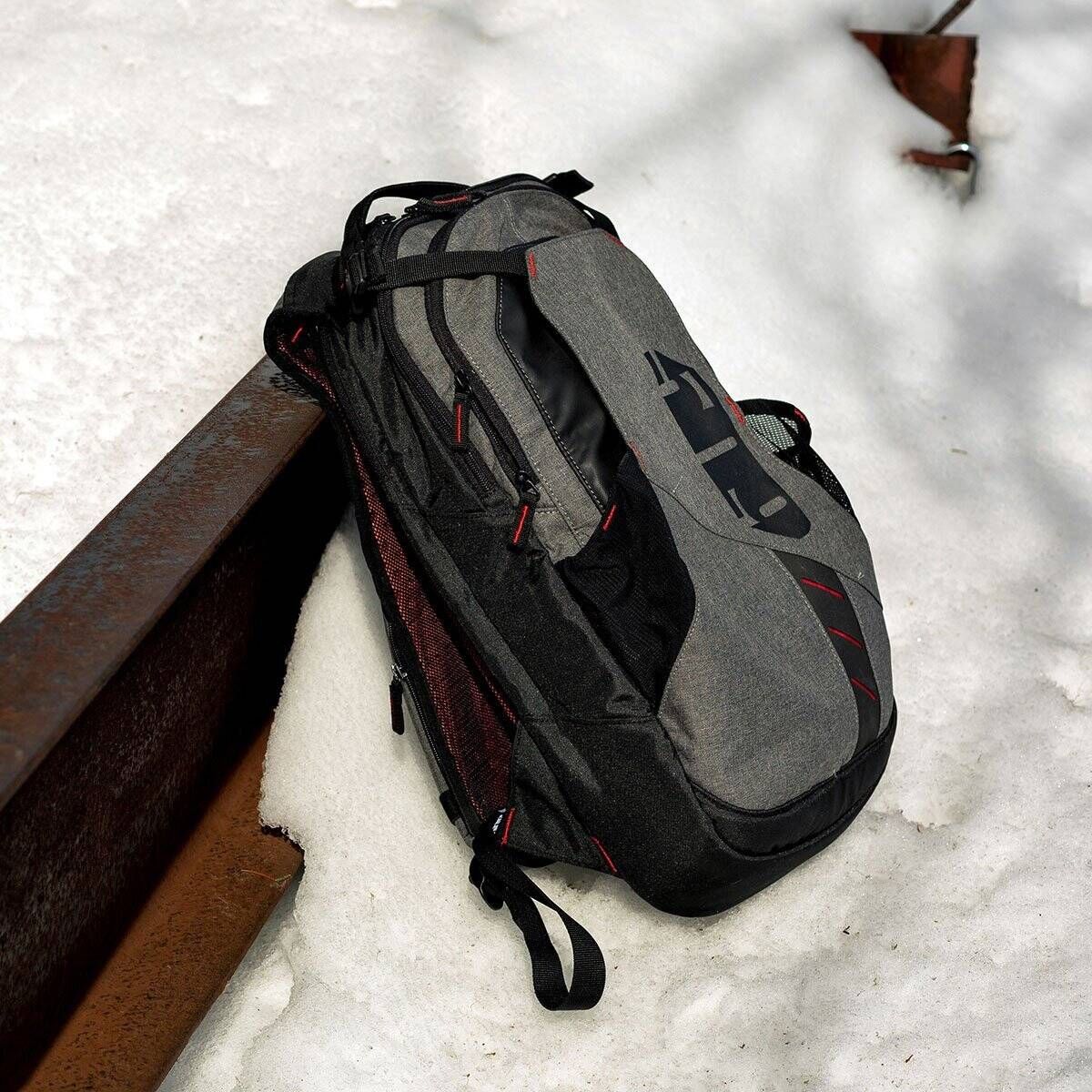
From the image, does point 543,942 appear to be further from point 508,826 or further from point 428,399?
point 428,399

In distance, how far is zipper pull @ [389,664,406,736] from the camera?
3.59 feet

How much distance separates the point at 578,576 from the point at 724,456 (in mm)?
233

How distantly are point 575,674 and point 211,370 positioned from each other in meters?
0.62

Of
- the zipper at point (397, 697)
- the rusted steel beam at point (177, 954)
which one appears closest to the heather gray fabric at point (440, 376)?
the zipper at point (397, 697)

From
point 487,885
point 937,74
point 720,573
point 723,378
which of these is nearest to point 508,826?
point 487,885

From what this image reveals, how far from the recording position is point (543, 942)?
0.97 metres

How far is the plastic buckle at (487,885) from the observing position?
1.01 meters

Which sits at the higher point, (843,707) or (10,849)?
(10,849)

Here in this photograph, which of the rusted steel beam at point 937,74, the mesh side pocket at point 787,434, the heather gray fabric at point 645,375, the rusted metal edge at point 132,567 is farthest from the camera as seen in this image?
the rusted steel beam at point 937,74

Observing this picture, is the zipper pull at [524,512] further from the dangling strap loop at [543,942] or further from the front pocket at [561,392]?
the dangling strap loop at [543,942]

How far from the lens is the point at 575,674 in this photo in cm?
96

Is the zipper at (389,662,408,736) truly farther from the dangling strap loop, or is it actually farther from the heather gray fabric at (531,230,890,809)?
the heather gray fabric at (531,230,890,809)

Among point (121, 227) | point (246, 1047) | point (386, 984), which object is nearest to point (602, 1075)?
point (386, 984)

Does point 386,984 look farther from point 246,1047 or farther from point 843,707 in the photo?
point 843,707
